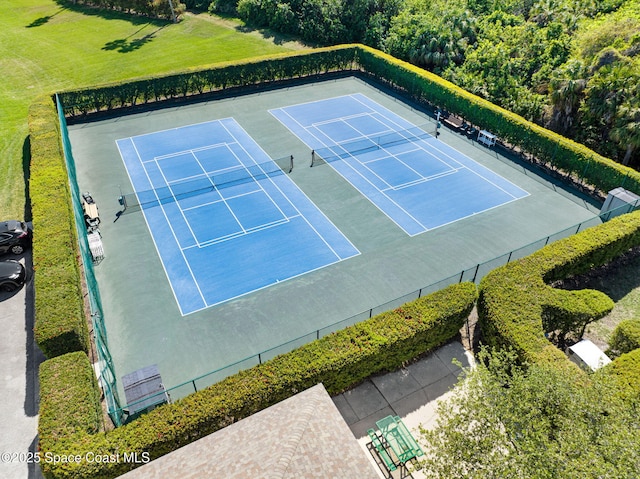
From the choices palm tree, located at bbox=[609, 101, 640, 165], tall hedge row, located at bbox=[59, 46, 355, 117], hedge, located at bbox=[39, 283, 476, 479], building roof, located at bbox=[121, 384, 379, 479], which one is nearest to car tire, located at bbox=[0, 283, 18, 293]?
hedge, located at bbox=[39, 283, 476, 479]

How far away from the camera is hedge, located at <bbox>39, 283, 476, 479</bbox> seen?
11625 millimetres

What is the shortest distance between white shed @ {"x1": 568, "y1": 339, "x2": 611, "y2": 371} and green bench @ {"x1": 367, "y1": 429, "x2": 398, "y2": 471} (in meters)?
7.63

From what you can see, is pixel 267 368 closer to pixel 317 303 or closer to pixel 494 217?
pixel 317 303

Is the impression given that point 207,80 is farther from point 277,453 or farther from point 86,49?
point 277,453

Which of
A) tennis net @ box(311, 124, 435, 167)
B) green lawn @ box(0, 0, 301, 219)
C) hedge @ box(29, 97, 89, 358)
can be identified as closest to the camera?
hedge @ box(29, 97, 89, 358)

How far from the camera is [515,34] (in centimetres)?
3675

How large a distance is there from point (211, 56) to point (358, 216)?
30688 mm

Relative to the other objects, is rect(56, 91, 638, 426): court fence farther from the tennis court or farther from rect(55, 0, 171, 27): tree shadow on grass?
rect(55, 0, 171, 27): tree shadow on grass

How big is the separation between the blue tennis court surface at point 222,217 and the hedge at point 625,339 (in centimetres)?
1066

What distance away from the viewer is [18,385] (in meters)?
15.3

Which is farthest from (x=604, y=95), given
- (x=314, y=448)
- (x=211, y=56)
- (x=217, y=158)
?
(x=211, y=56)

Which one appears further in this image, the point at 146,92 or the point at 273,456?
the point at 146,92

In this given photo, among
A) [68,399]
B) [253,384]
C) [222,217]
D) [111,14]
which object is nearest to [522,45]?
[222,217]

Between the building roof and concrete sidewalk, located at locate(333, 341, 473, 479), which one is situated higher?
the building roof
